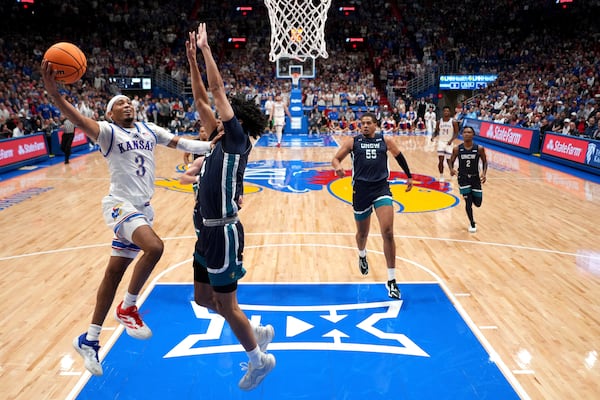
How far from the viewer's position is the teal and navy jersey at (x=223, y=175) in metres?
3.15

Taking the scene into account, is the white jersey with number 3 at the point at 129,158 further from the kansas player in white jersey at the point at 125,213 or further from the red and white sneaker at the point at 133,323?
the red and white sneaker at the point at 133,323

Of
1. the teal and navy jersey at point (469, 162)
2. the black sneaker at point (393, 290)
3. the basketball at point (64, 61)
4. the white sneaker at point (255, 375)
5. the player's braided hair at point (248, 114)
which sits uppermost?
the basketball at point (64, 61)

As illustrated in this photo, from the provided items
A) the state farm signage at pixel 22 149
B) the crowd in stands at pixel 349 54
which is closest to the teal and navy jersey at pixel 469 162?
the state farm signage at pixel 22 149

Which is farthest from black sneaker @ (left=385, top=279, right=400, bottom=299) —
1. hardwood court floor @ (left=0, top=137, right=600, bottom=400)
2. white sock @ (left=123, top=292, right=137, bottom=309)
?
white sock @ (left=123, top=292, right=137, bottom=309)

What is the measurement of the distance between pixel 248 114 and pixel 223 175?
1.44 feet

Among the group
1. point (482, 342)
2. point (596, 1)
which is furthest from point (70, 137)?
point (596, 1)

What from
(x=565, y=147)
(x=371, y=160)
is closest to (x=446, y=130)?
(x=565, y=147)

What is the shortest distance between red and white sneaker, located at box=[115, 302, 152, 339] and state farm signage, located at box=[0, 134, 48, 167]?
10.9 metres

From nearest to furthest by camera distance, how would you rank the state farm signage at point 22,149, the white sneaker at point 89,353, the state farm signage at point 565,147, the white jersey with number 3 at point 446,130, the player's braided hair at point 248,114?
the player's braided hair at point 248,114
the white sneaker at point 89,353
the white jersey with number 3 at point 446,130
the state farm signage at point 22,149
the state farm signage at point 565,147

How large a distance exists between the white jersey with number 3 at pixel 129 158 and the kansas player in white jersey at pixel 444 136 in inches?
362

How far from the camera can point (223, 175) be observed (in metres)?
3.19

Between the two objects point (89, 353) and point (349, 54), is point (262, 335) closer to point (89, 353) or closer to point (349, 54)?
point (89, 353)

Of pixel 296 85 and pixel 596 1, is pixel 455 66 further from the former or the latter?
pixel 296 85

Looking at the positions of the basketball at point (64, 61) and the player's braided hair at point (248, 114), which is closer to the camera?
the player's braided hair at point (248, 114)
